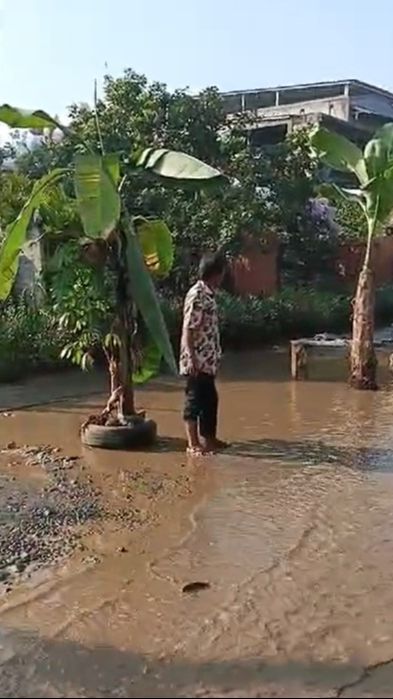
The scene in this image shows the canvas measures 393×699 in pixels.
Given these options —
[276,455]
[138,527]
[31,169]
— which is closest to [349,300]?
[31,169]

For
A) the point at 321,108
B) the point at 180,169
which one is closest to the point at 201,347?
the point at 180,169

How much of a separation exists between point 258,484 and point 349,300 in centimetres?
1413

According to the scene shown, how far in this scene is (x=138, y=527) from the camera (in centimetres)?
629

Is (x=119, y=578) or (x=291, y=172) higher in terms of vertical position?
(x=291, y=172)

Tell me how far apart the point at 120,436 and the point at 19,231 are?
2070 mm

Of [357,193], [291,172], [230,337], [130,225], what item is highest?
[291,172]

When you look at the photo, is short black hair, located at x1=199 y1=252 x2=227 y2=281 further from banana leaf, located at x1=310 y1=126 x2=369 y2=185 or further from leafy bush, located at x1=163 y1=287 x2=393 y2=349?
leafy bush, located at x1=163 y1=287 x2=393 y2=349

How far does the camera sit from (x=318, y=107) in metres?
27.4

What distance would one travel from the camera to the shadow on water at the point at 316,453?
8.20 m

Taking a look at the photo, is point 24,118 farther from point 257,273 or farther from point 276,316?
point 257,273

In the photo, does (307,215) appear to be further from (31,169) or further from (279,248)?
(31,169)

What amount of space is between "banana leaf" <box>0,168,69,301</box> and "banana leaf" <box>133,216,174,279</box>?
1.03 meters

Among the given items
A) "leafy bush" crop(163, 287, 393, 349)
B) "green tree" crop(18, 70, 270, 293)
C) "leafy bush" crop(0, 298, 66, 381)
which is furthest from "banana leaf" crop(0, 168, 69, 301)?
"green tree" crop(18, 70, 270, 293)

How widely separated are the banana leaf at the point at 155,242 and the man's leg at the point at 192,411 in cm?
136
